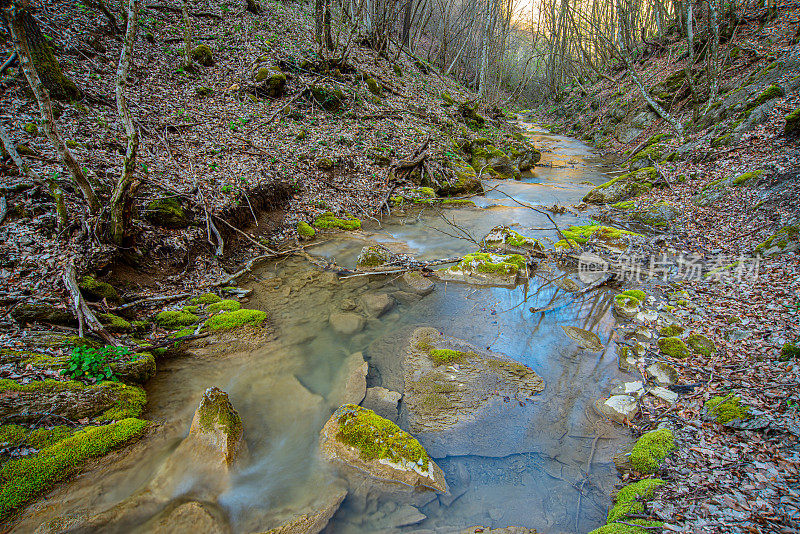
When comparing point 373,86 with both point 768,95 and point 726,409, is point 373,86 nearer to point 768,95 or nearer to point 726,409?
point 768,95

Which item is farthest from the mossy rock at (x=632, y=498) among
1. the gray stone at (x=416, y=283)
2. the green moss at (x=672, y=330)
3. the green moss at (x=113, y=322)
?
the green moss at (x=113, y=322)

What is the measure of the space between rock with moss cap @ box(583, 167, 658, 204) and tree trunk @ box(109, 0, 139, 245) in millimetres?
13900

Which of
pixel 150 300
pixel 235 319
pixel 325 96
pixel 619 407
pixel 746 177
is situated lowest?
pixel 619 407

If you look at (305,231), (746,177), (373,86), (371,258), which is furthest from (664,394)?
(373,86)

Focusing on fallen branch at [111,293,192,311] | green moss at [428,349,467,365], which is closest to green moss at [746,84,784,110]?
green moss at [428,349,467,365]

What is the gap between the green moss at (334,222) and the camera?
417 inches

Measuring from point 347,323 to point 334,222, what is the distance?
4914mm

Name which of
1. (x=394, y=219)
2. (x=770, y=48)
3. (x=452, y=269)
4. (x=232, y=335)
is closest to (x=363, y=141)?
(x=394, y=219)

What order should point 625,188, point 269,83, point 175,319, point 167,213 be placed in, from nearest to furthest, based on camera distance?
point 175,319 < point 167,213 < point 625,188 < point 269,83

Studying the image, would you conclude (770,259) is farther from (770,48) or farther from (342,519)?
(770,48)

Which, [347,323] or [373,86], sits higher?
[373,86]

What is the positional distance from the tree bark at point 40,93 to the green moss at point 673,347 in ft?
32.1

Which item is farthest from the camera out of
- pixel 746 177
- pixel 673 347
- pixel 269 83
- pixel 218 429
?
pixel 269 83

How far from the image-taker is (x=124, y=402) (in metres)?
4.21
